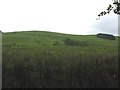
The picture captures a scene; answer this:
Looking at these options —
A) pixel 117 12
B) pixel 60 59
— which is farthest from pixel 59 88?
pixel 117 12

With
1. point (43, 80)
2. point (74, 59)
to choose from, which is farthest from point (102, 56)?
point (43, 80)

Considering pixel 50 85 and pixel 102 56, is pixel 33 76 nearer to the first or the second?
pixel 50 85

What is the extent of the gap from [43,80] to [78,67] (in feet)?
6.72

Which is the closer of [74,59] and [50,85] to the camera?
[50,85]

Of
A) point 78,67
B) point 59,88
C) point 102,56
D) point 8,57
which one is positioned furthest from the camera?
point 102,56

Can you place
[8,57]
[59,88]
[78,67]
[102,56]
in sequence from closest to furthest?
[59,88], [78,67], [8,57], [102,56]

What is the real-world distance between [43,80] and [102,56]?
4807 mm

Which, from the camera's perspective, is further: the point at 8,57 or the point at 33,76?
the point at 8,57

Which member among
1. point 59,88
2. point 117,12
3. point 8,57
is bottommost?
point 59,88

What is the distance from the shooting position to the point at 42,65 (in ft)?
55.6

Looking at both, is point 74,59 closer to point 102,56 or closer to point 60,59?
point 60,59

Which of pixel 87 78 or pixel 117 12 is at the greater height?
pixel 117 12

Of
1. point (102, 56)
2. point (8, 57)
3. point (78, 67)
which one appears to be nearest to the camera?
point (78, 67)

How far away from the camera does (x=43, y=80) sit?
617 inches
